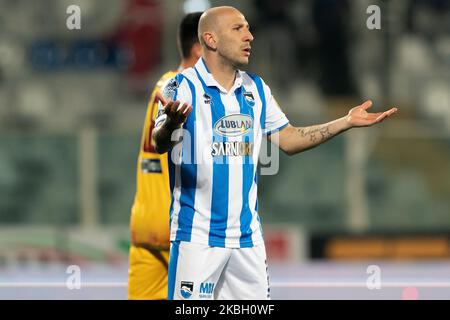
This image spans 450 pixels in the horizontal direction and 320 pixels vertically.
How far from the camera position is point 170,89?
16.0ft

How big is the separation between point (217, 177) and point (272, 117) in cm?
49

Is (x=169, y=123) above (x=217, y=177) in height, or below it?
above

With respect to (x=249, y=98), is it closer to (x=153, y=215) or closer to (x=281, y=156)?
(x=153, y=215)

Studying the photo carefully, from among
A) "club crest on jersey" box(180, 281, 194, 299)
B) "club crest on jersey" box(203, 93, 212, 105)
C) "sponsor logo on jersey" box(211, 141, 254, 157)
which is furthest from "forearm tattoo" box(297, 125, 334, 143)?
"club crest on jersey" box(180, 281, 194, 299)

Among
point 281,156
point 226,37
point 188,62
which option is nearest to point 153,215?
point 188,62

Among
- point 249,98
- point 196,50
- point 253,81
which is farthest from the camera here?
point 196,50

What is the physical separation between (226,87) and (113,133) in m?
7.46

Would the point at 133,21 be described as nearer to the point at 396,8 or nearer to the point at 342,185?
the point at 396,8

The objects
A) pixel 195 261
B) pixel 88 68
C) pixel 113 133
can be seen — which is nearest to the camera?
pixel 195 261

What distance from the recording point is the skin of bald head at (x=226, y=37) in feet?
16.0

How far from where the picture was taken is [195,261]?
4746mm
